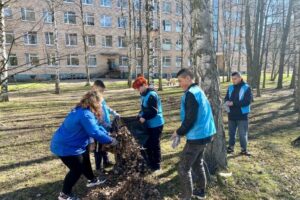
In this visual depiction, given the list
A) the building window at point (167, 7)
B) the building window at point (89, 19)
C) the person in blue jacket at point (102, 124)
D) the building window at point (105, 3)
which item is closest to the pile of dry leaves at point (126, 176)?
the person in blue jacket at point (102, 124)

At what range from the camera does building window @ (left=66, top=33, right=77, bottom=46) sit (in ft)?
137

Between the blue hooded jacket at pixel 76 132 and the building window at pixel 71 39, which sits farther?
the building window at pixel 71 39

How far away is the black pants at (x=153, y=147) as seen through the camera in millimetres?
5582

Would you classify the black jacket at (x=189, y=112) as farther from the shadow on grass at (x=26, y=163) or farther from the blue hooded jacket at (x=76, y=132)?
the shadow on grass at (x=26, y=163)

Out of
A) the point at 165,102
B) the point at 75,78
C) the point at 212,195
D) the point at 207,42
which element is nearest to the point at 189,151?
the point at 212,195

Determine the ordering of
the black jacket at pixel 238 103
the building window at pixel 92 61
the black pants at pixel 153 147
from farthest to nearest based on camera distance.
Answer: the building window at pixel 92 61
the black jacket at pixel 238 103
the black pants at pixel 153 147

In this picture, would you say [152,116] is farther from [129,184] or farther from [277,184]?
[277,184]

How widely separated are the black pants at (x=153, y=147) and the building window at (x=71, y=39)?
127 ft

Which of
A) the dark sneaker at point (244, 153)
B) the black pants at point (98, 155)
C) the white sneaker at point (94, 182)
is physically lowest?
the dark sneaker at point (244, 153)

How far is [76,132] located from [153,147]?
1.83 meters

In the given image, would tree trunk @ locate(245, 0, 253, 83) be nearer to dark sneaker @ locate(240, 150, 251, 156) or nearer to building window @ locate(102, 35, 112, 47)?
dark sneaker @ locate(240, 150, 251, 156)

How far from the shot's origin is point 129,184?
473 cm

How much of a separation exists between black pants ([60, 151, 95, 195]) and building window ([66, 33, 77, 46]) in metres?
39.4

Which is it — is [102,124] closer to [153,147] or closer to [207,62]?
[153,147]
